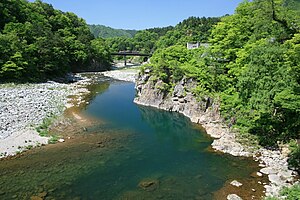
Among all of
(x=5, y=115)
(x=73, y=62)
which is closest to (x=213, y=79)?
(x=5, y=115)

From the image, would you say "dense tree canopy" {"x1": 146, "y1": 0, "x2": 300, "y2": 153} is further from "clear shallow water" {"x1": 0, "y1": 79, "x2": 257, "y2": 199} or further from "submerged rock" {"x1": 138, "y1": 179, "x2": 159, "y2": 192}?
"submerged rock" {"x1": 138, "y1": 179, "x2": 159, "y2": 192}

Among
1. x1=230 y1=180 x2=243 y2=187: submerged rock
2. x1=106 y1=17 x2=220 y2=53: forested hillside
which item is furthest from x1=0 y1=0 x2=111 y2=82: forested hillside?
x1=230 y1=180 x2=243 y2=187: submerged rock

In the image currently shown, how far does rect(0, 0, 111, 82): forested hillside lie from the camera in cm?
4150

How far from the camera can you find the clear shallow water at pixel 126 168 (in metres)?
13.8

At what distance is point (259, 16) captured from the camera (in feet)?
65.1

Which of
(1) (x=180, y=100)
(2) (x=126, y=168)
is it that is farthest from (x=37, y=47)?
(2) (x=126, y=168)

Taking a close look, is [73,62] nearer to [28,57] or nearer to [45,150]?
[28,57]

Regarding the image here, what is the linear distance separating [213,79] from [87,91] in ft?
70.2

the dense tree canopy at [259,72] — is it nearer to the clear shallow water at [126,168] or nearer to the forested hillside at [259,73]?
the forested hillside at [259,73]

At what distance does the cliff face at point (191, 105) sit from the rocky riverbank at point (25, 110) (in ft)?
31.1

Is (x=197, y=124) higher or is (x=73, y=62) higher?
(x=73, y=62)

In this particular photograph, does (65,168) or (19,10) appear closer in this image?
(65,168)

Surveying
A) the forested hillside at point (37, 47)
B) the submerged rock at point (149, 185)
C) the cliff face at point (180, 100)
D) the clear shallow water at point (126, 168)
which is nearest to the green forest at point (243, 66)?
the forested hillside at point (37, 47)

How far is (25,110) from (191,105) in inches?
610
